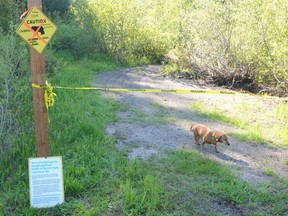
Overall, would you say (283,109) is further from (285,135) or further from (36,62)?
(36,62)

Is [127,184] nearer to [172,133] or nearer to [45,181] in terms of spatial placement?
[45,181]

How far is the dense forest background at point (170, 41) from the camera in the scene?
5.34m

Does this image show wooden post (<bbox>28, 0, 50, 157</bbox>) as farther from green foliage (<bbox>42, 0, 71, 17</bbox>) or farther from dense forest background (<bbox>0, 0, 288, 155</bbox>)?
green foliage (<bbox>42, 0, 71, 17</bbox>)

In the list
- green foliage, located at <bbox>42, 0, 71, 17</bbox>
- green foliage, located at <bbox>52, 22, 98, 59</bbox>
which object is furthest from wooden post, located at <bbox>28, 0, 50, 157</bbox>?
green foliage, located at <bbox>42, 0, 71, 17</bbox>

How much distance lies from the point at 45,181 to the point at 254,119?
5127 mm

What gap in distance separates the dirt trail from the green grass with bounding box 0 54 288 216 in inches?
12.1

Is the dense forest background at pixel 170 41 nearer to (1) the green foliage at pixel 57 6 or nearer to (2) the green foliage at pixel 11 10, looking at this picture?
(2) the green foliage at pixel 11 10

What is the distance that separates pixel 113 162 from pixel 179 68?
28.9ft

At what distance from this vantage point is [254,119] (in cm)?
768

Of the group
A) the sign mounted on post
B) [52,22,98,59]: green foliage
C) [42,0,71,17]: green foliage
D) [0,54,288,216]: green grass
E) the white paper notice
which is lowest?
[0,54,288,216]: green grass

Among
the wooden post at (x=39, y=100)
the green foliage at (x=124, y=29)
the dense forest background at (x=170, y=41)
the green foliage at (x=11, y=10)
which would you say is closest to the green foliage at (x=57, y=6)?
the dense forest background at (x=170, y=41)

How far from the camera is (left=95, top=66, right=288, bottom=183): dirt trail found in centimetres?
543

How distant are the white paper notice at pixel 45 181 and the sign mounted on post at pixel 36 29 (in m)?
1.23

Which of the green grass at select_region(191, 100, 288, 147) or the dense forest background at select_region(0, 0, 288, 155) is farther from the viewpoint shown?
the green grass at select_region(191, 100, 288, 147)
